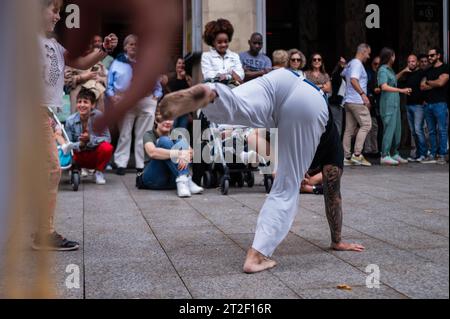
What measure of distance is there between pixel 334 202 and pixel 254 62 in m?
5.49

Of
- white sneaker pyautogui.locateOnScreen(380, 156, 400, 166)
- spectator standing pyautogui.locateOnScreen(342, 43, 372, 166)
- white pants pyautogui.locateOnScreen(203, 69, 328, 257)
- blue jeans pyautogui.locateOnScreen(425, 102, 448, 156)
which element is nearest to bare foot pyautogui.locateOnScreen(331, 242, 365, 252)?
white pants pyautogui.locateOnScreen(203, 69, 328, 257)

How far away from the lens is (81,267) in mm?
4539

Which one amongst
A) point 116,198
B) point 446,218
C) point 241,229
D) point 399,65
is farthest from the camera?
point 399,65

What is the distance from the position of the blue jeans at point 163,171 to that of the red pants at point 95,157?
70 cm

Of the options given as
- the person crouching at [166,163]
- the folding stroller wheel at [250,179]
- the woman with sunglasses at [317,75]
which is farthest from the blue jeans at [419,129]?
the person crouching at [166,163]

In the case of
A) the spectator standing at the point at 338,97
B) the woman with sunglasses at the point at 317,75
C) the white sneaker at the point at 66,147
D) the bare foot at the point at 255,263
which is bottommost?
the bare foot at the point at 255,263

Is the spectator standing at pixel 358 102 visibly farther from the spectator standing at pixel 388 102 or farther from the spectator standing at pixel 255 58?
the spectator standing at pixel 255 58

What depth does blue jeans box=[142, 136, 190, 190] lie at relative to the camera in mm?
8711

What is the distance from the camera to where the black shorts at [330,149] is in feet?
15.8

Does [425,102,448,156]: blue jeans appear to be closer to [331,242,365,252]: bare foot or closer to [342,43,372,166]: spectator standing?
[342,43,372,166]: spectator standing

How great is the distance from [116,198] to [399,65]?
→ 34.2 feet

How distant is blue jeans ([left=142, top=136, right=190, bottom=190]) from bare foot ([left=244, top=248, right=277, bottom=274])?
14.2ft

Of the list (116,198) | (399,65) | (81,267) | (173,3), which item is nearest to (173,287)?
(81,267)

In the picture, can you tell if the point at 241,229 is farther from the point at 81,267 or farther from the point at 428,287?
the point at 428,287
